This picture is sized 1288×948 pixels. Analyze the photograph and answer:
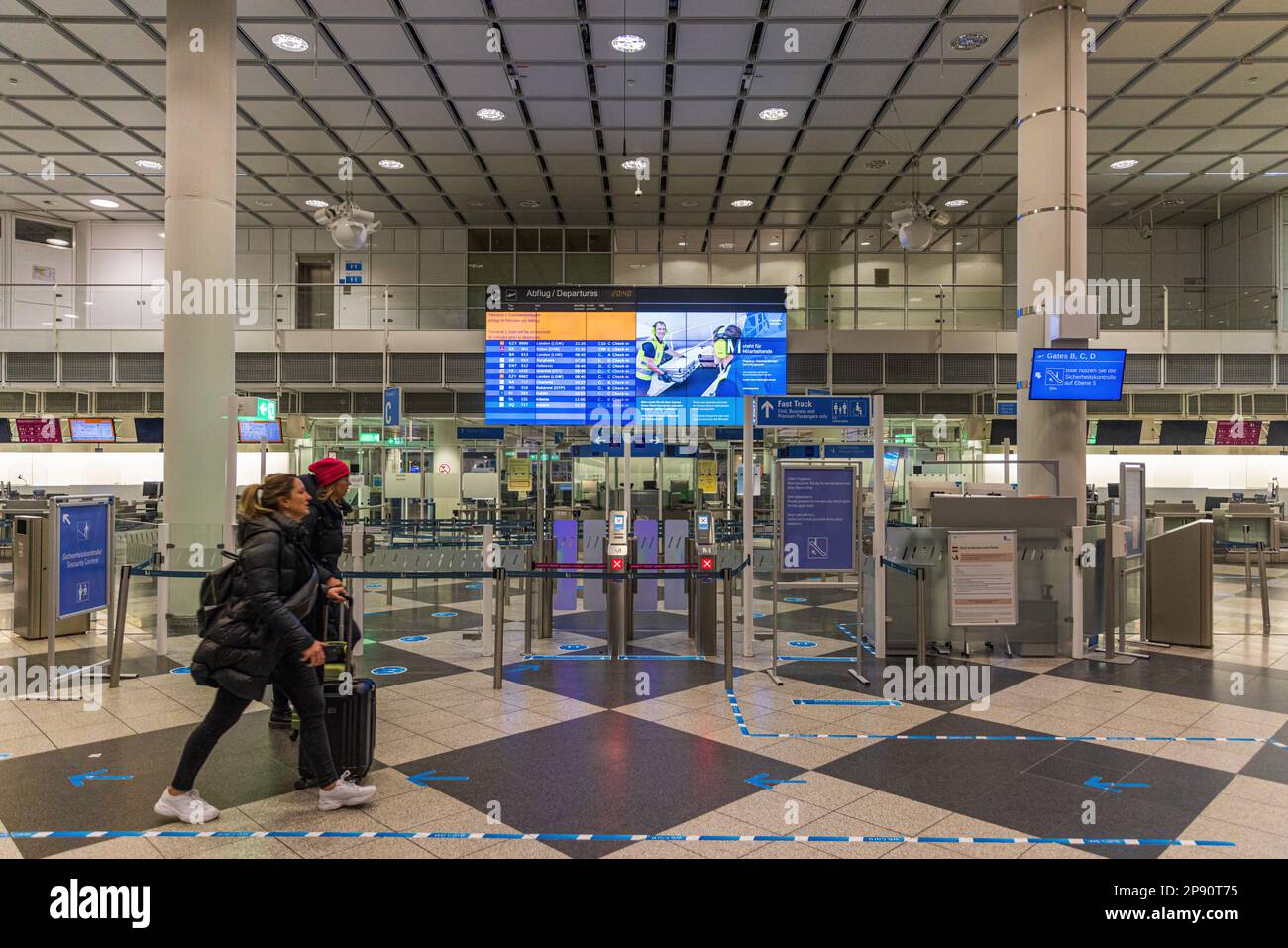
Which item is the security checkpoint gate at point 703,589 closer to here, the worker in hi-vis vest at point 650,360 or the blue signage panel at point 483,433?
the worker in hi-vis vest at point 650,360

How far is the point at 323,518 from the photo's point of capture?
5.27 m

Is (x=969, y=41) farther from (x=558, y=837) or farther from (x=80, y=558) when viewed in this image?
(x=80, y=558)

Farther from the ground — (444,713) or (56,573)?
(56,573)

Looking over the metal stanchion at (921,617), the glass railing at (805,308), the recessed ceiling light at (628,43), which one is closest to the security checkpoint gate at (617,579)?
the metal stanchion at (921,617)

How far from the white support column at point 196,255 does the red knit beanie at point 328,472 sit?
413cm

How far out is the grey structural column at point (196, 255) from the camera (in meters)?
8.80

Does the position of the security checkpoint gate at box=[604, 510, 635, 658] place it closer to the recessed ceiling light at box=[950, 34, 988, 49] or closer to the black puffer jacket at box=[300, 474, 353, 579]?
the black puffer jacket at box=[300, 474, 353, 579]

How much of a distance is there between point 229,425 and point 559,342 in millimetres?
7146

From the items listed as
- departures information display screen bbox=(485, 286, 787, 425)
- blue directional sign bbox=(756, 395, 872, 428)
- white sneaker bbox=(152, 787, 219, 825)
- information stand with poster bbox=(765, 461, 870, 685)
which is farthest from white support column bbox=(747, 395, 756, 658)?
departures information display screen bbox=(485, 286, 787, 425)

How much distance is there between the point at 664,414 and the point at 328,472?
9.96 m

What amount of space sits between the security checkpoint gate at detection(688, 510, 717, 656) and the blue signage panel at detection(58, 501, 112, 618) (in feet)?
19.3

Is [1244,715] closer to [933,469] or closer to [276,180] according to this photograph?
[933,469]

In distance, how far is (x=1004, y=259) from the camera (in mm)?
19094
